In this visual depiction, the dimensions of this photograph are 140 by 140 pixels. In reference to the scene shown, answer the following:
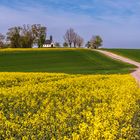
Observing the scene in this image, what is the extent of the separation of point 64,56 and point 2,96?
64.1 metres

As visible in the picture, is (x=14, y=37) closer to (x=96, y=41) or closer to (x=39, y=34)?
(x=39, y=34)

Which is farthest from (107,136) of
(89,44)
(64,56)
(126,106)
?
(89,44)

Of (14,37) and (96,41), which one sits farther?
(96,41)

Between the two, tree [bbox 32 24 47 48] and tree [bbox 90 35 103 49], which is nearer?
tree [bbox 32 24 47 48]

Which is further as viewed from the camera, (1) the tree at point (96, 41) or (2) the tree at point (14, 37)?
(1) the tree at point (96, 41)

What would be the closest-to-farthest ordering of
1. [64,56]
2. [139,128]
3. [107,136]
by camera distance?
[107,136], [139,128], [64,56]

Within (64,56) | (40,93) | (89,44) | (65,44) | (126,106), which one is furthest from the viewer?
(89,44)

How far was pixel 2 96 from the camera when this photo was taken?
641 inches

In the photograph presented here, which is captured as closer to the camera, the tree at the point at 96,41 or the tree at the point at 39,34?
the tree at the point at 39,34

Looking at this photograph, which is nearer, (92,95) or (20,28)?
(92,95)

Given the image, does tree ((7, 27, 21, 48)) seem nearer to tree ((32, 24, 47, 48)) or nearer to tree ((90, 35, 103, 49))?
tree ((32, 24, 47, 48))

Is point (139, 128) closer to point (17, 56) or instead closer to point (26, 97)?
point (26, 97)

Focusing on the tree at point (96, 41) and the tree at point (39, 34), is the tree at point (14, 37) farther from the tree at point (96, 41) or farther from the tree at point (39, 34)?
the tree at point (96, 41)

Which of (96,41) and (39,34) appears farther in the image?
(96,41)
